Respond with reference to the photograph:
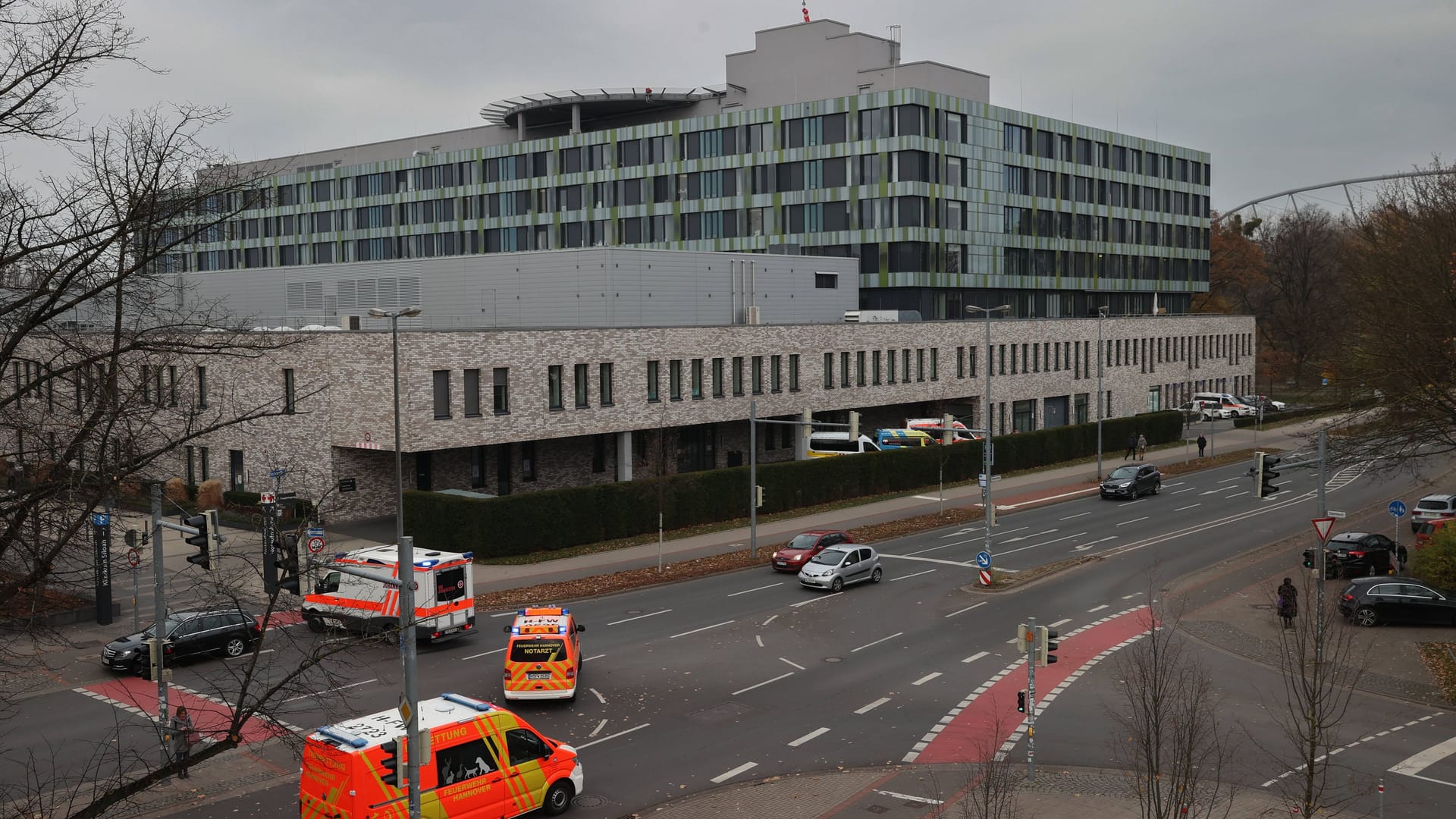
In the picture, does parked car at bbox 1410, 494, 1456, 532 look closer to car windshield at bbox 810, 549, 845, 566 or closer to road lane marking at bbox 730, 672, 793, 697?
car windshield at bbox 810, 549, 845, 566

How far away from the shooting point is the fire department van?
99.5 feet

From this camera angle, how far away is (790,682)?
2727 centimetres

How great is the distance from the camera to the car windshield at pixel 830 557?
38.7 m

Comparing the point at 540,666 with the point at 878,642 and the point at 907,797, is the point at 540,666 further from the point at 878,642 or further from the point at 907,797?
the point at 878,642

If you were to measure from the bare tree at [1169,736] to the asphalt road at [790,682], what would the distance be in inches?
24.4

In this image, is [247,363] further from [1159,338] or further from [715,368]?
[1159,338]

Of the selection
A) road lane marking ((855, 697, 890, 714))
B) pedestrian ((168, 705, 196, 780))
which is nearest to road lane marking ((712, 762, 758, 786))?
road lane marking ((855, 697, 890, 714))

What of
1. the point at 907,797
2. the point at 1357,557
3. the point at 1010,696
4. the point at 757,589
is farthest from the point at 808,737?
the point at 1357,557

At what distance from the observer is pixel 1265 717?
2473 cm

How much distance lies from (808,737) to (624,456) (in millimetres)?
31839

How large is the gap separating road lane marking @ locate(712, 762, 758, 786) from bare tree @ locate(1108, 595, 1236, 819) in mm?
6619

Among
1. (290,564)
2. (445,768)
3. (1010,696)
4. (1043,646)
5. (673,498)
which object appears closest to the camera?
A: (290,564)

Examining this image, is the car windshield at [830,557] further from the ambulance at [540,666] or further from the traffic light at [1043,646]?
the traffic light at [1043,646]

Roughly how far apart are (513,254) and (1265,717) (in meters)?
43.8
